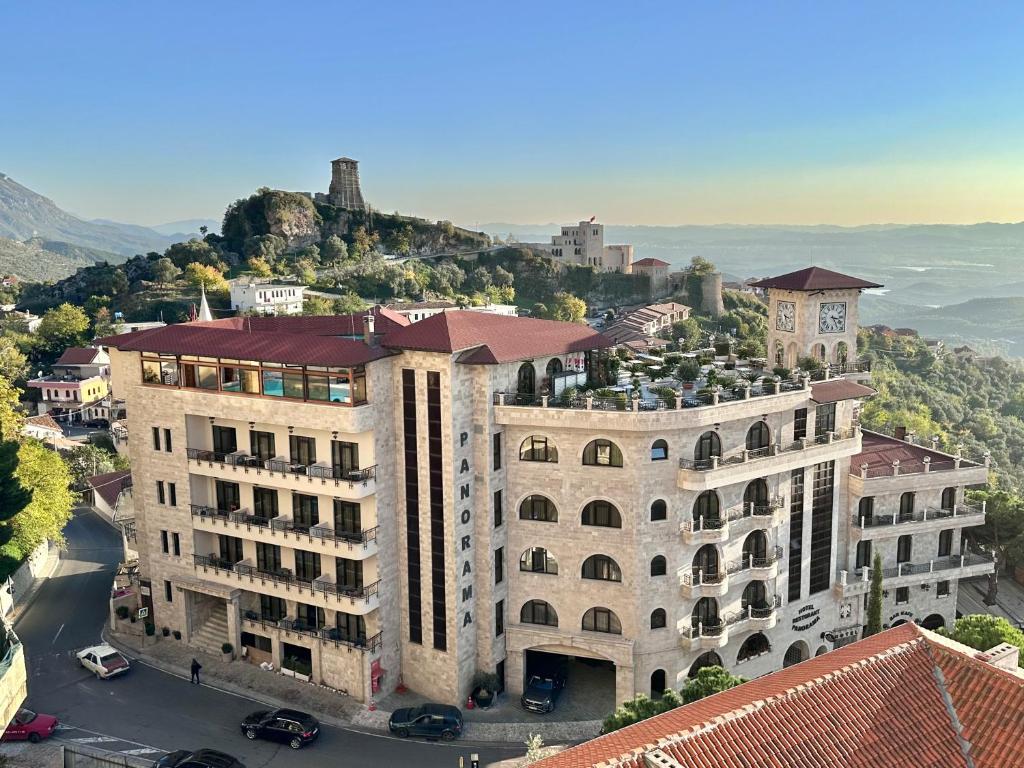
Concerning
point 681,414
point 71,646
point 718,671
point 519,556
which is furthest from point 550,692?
point 71,646

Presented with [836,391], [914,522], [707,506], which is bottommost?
[914,522]

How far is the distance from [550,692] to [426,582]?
7.83 m

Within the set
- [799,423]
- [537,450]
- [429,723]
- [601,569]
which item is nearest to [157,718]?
[429,723]

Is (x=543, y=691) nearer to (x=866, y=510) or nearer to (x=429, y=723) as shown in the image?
(x=429, y=723)

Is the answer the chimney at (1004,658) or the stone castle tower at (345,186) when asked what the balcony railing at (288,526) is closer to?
the chimney at (1004,658)

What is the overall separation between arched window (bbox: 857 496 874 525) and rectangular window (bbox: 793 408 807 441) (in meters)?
6.48

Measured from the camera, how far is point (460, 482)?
1491 inches

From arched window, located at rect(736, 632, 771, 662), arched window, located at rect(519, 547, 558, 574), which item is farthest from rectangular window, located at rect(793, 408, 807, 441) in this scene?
arched window, located at rect(519, 547, 558, 574)

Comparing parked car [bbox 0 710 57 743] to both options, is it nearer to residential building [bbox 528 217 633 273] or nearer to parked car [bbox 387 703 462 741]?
parked car [bbox 387 703 462 741]

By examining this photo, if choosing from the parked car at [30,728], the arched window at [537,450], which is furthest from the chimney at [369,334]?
the parked car at [30,728]

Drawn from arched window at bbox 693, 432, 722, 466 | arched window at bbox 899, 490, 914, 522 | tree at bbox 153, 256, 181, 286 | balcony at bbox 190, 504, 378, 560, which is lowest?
arched window at bbox 899, 490, 914, 522

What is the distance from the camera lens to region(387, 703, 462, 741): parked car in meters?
36.1

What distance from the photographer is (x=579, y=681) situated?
4166 centimetres

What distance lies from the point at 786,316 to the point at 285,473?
99.6 ft
